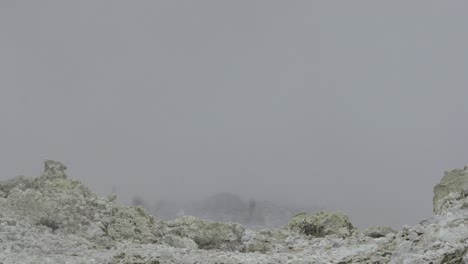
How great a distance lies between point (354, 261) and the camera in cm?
1733

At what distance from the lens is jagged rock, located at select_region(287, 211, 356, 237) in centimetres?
3222

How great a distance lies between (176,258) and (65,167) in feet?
53.1

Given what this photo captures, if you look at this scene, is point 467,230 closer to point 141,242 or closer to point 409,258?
point 409,258

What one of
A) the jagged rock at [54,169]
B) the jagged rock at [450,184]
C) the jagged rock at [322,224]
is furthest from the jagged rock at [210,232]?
the jagged rock at [450,184]

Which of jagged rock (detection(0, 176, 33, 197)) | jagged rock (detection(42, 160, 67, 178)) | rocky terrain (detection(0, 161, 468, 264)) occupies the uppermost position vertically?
jagged rock (detection(42, 160, 67, 178))

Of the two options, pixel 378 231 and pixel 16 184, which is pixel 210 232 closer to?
pixel 378 231

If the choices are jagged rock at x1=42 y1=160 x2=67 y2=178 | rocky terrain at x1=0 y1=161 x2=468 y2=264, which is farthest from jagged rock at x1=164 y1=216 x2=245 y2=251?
jagged rock at x1=42 y1=160 x2=67 y2=178

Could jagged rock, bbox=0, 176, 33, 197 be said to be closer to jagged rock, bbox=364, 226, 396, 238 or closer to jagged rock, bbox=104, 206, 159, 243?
jagged rock, bbox=104, 206, 159, 243

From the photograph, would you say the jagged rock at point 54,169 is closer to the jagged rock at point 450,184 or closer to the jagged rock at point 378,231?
the jagged rock at point 378,231

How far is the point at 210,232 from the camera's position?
98.7 ft

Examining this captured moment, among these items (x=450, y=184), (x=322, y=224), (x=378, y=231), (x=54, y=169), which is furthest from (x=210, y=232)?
(x=450, y=184)

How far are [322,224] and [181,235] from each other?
9.55 m

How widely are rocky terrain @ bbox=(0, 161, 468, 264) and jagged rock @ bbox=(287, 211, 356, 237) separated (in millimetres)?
67

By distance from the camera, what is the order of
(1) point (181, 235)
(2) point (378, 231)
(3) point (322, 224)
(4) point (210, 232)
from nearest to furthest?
(2) point (378, 231), (1) point (181, 235), (4) point (210, 232), (3) point (322, 224)
